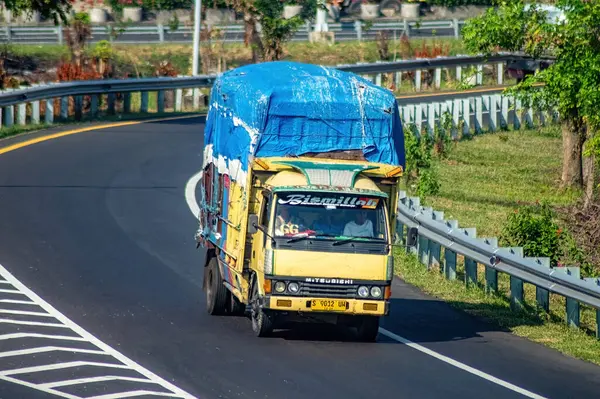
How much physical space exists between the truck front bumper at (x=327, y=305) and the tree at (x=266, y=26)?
34.8 meters

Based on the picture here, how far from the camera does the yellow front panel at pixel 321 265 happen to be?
1619cm

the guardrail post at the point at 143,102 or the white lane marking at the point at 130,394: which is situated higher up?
the white lane marking at the point at 130,394

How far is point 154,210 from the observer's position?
25.4m

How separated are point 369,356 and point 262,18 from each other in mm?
37394

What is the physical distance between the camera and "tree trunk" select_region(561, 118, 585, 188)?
33188mm

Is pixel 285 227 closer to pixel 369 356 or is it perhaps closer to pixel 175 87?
pixel 369 356

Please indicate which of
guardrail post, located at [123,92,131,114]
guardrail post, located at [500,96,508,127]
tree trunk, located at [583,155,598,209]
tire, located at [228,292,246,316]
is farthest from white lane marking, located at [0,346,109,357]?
guardrail post, located at [500,96,508,127]

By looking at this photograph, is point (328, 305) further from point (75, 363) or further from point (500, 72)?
point (500, 72)

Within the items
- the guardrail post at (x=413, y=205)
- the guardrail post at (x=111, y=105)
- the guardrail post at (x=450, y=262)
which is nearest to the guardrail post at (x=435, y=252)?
the guardrail post at (x=450, y=262)

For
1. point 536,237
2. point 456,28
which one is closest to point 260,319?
point 536,237

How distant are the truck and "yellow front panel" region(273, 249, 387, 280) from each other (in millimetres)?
12

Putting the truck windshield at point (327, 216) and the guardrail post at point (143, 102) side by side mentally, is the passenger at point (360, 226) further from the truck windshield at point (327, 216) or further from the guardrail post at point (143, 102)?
the guardrail post at point (143, 102)

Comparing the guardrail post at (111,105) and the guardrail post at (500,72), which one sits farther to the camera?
the guardrail post at (500,72)

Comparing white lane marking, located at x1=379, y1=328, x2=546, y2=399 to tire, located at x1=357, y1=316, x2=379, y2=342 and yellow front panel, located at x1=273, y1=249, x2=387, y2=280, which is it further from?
yellow front panel, located at x1=273, y1=249, x2=387, y2=280
